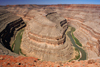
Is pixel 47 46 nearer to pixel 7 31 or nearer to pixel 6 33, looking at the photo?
pixel 6 33

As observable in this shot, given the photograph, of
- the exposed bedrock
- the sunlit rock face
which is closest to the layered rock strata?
the sunlit rock face

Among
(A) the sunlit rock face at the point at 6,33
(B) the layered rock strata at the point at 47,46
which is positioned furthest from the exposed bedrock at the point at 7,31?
(B) the layered rock strata at the point at 47,46

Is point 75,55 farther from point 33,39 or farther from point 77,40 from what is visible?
point 33,39

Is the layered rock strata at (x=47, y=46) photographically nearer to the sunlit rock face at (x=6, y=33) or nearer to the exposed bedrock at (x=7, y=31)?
the sunlit rock face at (x=6, y=33)

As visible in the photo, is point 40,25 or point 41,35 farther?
point 40,25

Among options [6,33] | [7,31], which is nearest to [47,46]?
[6,33]

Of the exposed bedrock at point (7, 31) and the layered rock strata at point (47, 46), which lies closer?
the layered rock strata at point (47, 46)

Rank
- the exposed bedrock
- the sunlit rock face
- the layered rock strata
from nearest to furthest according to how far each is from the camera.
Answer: the layered rock strata, the sunlit rock face, the exposed bedrock

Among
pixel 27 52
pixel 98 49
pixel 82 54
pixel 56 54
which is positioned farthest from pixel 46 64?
pixel 98 49

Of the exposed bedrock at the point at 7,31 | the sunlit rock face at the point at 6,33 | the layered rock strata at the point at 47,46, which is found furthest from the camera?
the exposed bedrock at the point at 7,31

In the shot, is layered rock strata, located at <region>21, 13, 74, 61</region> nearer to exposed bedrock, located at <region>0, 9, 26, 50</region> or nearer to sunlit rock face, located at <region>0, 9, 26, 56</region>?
sunlit rock face, located at <region>0, 9, 26, 56</region>

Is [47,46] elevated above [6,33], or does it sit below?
below
